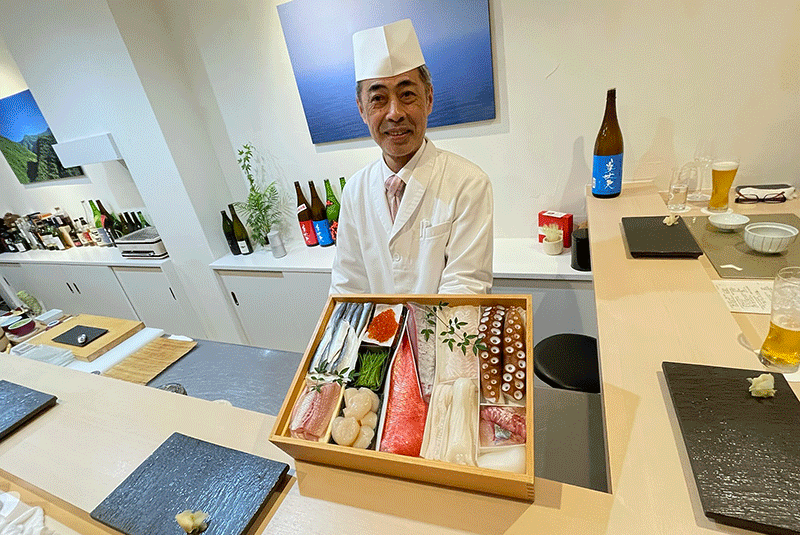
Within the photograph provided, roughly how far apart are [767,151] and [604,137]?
68 cm

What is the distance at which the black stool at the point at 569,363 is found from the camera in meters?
1.24

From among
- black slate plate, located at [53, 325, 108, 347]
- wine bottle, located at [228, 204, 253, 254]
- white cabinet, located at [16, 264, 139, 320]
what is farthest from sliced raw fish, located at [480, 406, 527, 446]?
white cabinet, located at [16, 264, 139, 320]

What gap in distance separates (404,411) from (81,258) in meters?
3.74

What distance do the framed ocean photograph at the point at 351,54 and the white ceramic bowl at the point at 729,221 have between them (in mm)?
1082

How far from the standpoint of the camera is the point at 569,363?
131 cm

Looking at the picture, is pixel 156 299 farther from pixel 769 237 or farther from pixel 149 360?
pixel 769 237

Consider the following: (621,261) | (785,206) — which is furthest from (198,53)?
(785,206)

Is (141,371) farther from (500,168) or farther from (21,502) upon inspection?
(500,168)

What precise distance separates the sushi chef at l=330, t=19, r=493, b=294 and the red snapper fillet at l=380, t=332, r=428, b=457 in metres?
0.57

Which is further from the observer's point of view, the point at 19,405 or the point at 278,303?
the point at 278,303

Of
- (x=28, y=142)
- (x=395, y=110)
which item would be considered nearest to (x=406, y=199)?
(x=395, y=110)

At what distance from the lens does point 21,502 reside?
734 mm

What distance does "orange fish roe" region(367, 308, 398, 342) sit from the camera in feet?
2.39

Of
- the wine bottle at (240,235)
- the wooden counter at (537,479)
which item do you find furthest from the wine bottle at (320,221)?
the wooden counter at (537,479)
